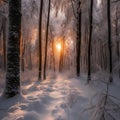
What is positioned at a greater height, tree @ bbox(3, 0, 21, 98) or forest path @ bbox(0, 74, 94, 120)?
tree @ bbox(3, 0, 21, 98)

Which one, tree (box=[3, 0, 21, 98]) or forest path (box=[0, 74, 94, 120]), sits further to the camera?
tree (box=[3, 0, 21, 98])

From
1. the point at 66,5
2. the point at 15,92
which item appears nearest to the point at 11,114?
the point at 15,92

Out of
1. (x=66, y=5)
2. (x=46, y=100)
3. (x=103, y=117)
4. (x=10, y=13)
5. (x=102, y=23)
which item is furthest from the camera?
(x=102, y=23)

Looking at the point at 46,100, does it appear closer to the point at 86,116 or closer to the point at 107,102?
the point at 86,116

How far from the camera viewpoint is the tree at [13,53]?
245 inches

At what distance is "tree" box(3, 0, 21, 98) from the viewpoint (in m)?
6.22

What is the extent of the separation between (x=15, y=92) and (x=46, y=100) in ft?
3.42

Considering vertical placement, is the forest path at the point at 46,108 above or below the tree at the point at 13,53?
below

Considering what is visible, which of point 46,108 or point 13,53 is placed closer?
point 46,108

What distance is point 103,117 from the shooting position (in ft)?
10.7

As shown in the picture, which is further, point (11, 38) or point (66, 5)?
point (66, 5)

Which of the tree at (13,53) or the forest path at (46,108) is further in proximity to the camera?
the tree at (13,53)

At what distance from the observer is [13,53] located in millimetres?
6340

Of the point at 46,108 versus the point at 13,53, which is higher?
the point at 13,53
